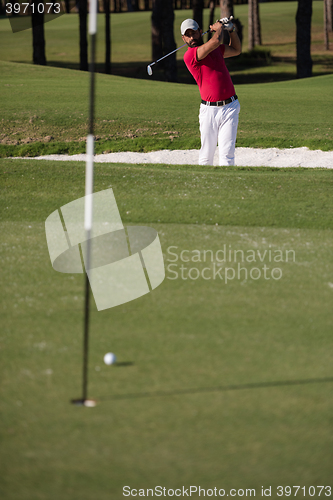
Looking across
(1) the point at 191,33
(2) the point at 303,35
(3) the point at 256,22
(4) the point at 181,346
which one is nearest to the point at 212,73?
(1) the point at 191,33

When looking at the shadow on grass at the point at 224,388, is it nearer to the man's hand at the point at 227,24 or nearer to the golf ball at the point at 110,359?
the golf ball at the point at 110,359

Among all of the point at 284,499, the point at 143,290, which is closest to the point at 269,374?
the point at 284,499

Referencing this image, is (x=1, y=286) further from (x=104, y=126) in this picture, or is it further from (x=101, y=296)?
(x=104, y=126)

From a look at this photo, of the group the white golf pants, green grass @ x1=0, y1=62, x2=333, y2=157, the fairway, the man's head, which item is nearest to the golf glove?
the man's head

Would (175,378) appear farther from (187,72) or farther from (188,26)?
(187,72)

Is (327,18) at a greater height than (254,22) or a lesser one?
greater

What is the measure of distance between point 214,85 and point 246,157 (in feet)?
10.3

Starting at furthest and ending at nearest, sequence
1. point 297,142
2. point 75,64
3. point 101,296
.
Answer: point 75,64 → point 297,142 → point 101,296

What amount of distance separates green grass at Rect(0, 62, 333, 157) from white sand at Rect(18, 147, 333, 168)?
0.24m

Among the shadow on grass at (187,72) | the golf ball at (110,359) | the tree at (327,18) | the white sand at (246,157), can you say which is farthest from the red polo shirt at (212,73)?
the tree at (327,18)

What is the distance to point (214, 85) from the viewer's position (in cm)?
714

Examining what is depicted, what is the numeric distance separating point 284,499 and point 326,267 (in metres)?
2.41

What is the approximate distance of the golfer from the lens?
6930 mm

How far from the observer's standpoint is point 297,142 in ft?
34.0
